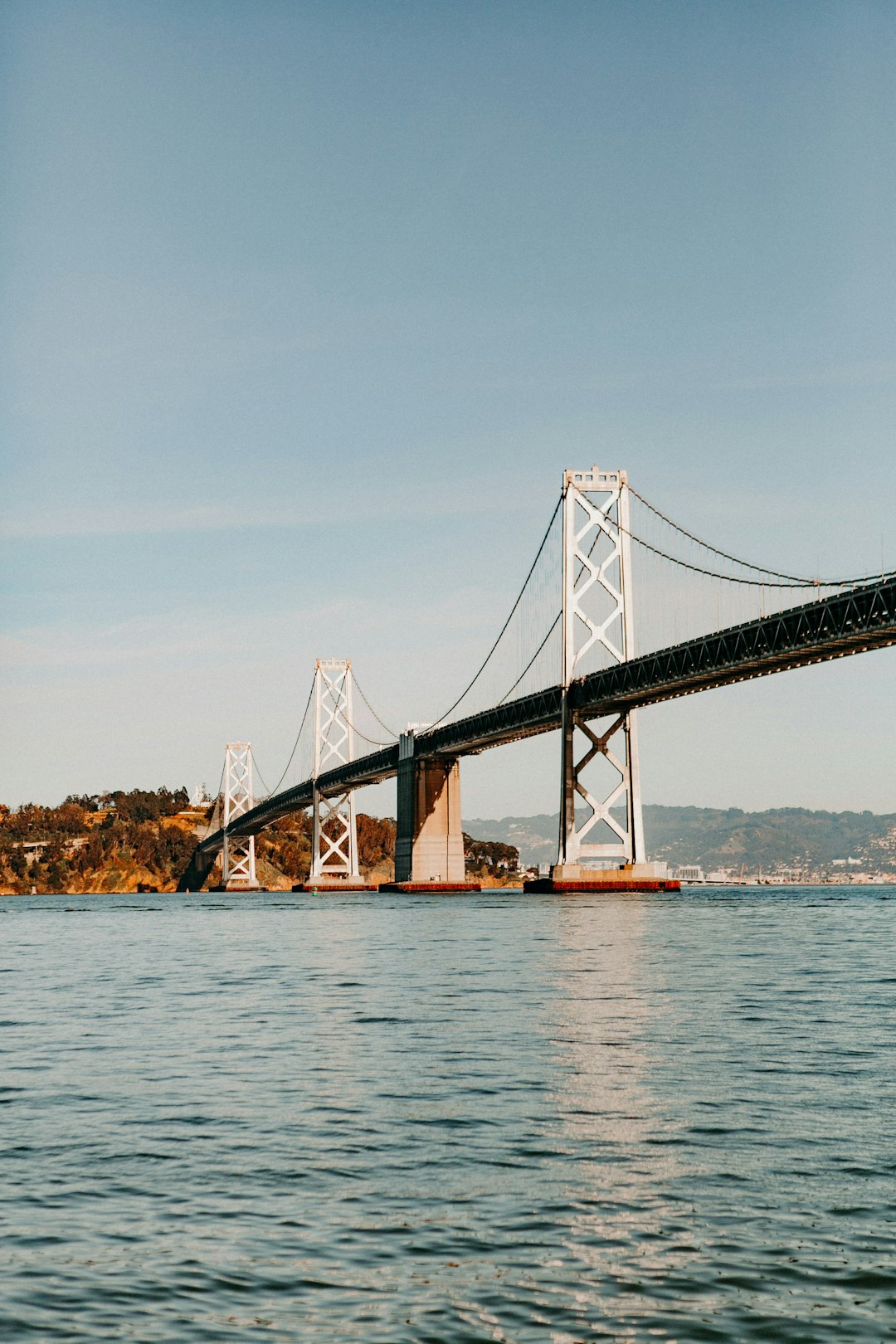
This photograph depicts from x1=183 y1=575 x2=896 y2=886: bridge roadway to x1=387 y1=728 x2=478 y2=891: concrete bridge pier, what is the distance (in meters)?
1.52

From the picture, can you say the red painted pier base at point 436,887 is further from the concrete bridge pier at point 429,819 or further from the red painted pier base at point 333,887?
the red painted pier base at point 333,887

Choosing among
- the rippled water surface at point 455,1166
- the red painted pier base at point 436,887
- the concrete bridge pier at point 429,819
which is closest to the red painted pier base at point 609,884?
the concrete bridge pier at point 429,819

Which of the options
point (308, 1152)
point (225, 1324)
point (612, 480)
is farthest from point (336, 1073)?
point (612, 480)

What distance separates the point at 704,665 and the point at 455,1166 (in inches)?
2071

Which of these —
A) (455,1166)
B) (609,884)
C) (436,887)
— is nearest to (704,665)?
(609,884)

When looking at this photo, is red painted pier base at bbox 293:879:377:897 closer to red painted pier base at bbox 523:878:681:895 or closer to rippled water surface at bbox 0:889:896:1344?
red painted pier base at bbox 523:878:681:895

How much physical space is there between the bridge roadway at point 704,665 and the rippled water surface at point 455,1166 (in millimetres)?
33374

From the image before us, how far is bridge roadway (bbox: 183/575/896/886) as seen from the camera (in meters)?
51.6

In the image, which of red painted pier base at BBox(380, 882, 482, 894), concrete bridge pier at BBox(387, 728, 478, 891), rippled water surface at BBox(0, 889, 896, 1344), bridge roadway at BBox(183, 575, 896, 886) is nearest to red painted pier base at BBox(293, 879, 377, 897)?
red painted pier base at BBox(380, 882, 482, 894)

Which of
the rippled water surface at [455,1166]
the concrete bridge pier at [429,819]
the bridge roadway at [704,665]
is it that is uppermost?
the bridge roadway at [704,665]

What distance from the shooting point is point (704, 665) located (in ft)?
198

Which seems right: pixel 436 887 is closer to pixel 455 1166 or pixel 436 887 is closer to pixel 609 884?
pixel 609 884

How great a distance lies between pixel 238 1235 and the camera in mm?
7379

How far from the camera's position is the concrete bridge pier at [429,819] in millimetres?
90625
